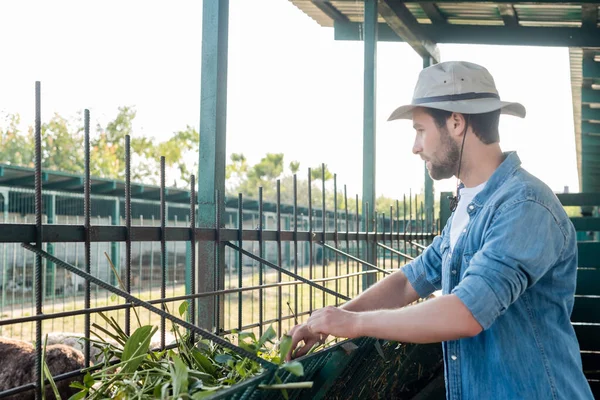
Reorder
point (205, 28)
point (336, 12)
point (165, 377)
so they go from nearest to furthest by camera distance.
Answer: point (165, 377)
point (205, 28)
point (336, 12)

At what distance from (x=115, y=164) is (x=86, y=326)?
43177mm

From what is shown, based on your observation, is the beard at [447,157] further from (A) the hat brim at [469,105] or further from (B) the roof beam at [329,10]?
(B) the roof beam at [329,10]

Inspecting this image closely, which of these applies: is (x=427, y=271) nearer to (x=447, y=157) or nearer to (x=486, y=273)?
(x=447, y=157)

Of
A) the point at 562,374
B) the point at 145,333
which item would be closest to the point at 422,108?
the point at 562,374

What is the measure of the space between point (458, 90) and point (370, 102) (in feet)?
15.3

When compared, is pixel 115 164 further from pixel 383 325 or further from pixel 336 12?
pixel 383 325

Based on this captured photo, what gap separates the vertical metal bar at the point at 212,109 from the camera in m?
3.30

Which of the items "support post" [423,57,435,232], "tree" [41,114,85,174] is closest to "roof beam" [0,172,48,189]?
"support post" [423,57,435,232]

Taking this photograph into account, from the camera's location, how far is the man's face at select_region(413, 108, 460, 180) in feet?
7.13

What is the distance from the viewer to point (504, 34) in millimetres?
8219

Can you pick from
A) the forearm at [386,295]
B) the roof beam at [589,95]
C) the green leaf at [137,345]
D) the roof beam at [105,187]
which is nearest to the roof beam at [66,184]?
the roof beam at [105,187]

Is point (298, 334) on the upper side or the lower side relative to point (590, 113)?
Answer: lower

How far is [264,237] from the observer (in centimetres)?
345

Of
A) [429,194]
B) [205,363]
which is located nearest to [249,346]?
[205,363]
